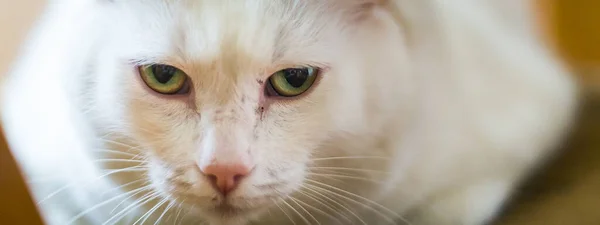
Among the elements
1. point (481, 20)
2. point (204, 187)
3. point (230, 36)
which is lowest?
A: point (204, 187)

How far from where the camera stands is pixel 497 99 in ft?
2.61

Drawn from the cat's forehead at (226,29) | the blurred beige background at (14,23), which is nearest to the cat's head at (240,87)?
the cat's forehead at (226,29)

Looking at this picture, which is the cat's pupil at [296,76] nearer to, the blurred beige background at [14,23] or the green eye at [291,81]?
the green eye at [291,81]

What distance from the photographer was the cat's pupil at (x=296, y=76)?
0.68 meters

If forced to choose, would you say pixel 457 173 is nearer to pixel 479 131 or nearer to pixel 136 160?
pixel 479 131

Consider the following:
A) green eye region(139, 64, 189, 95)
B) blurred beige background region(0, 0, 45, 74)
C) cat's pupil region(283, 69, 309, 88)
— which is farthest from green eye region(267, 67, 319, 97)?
blurred beige background region(0, 0, 45, 74)

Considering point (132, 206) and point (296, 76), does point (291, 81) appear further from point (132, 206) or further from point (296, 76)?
point (132, 206)

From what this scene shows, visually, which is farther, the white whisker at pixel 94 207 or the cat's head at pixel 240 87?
the white whisker at pixel 94 207

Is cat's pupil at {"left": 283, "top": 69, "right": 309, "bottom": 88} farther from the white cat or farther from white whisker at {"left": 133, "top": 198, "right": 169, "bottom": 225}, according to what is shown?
Result: white whisker at {"left": 133, "top": 198, "right": 169, "bottom": 225}

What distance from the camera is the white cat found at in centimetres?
65

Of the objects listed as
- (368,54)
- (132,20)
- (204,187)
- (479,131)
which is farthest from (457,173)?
(132,20)

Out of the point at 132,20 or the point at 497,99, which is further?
the point at 497,99

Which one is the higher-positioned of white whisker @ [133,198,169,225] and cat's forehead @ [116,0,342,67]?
cat's forehead @ [116,0,342,67]

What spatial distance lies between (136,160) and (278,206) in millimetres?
186
